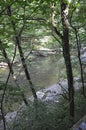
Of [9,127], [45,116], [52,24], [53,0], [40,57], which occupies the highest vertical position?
[53,0]

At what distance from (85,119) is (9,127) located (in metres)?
2.35

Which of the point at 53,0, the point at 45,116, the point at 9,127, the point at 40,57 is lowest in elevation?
the point at 40,57

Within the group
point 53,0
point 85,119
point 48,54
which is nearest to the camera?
point 85,119

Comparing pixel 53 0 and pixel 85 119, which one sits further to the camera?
pixel 53 0

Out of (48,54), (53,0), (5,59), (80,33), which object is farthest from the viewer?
(48,54)

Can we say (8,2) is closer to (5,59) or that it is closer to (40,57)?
(5,59)

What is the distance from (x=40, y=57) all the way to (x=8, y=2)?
18.5 meters

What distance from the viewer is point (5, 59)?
679cm

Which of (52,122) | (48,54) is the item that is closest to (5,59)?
(52,122)

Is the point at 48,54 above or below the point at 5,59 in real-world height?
below

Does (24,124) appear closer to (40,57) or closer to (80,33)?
(80,33)

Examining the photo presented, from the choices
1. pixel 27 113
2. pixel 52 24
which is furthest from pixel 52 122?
pixel 52 24

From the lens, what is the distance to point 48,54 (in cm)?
2227

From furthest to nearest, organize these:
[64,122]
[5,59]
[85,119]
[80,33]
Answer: [80,33] → [5,59] → [64,122] → [85,119]
